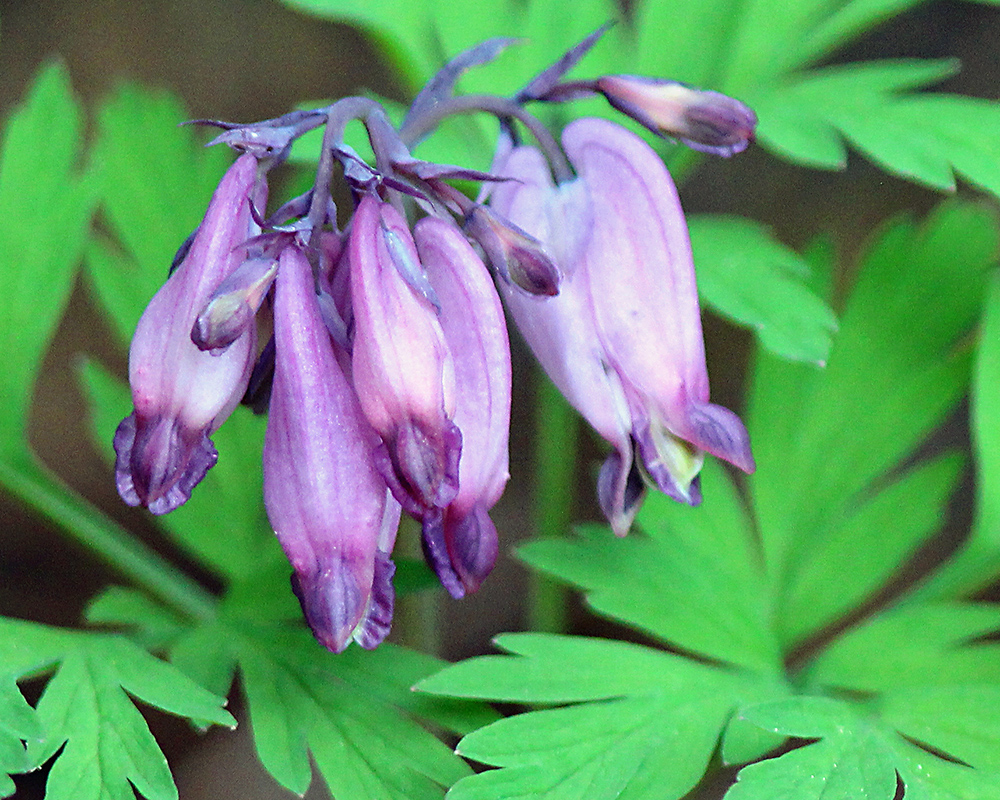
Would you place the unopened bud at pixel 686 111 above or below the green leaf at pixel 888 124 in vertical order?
above

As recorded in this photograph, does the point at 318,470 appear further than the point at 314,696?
No

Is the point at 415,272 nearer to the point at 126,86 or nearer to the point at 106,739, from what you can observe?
the point at 106,739

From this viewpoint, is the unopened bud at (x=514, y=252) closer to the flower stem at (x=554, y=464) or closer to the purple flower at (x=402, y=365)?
the purple flower at (x=402, y=365)

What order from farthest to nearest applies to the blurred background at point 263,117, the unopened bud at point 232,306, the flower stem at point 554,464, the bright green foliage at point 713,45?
the blurred background at point 263,117
the flower stem at point 554,464
the bright green foliage at point 713,45
the unopened bud at point 232,306

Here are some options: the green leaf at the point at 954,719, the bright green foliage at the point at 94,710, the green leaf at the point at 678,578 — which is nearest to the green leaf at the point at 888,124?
the green leaf at the point at 678,578

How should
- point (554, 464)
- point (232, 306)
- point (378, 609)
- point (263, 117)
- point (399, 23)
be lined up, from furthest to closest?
point (263, 117), point (554, 464), point (399, 23), point (378, 609), point (232, 306)

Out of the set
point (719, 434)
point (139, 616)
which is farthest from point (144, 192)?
point (719, 434)

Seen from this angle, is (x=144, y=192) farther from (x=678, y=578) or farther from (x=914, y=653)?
(x=914, y=653)
